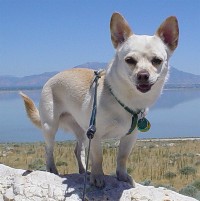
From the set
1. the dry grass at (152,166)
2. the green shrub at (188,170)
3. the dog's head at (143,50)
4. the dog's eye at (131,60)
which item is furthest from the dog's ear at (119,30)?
the green shrub at (188,170)

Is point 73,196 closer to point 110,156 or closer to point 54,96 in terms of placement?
point 54,96

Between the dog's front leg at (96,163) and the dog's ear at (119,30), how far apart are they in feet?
3.59

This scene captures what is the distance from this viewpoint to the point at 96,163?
5.11 metres

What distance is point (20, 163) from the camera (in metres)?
A: 19.8

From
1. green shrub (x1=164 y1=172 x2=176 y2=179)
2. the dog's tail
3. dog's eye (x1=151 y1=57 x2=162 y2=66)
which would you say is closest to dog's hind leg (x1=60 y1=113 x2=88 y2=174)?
the dog's tail

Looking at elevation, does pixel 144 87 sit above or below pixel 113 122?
above

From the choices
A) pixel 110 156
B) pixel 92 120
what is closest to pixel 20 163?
pixel 110 156

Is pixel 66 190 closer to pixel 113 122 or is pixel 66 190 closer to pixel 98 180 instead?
pixel 98 180

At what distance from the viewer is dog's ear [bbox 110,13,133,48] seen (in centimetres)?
486

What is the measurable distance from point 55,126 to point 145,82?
201cm

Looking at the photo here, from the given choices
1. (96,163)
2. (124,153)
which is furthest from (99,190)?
(124,153)

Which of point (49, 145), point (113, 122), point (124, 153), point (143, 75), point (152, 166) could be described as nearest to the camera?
point (143, 75)

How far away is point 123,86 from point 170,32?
81 centimetres

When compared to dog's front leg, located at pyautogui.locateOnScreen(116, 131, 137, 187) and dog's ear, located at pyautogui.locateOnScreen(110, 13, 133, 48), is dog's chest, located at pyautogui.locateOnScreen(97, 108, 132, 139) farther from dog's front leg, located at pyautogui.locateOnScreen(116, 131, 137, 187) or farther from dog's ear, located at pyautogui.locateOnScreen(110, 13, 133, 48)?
dog's ear, located at pyautogui.locateOnScreen(110, 13, 133, 48)
